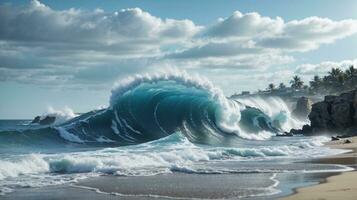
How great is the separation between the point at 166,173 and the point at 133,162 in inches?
124

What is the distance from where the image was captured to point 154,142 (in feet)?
90.7

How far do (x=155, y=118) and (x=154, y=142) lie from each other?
8.31 metres

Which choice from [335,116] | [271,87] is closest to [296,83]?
[271,87]

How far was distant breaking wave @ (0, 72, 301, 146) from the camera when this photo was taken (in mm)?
31566

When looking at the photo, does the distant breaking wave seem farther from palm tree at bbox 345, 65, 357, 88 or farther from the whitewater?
palm tree at bbox 345, 65, 357, 88

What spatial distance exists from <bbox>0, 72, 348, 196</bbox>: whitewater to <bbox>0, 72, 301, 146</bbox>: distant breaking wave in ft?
0.20

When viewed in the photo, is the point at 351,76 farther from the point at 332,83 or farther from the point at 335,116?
the point at 335,116

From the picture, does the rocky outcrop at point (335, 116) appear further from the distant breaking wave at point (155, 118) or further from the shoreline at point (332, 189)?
the shoreline at point (332, 189)

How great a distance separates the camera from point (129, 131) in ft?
110

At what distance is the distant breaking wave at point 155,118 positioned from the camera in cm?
3157

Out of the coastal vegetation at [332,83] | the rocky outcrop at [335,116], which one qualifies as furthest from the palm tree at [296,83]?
the rocky outcrop at [335,116]

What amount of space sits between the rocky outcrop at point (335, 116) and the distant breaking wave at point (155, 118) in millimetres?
8580

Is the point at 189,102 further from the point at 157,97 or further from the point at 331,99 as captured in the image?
the point at 331,99

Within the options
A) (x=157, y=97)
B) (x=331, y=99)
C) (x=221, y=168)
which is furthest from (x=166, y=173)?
(x=331, y=99)
